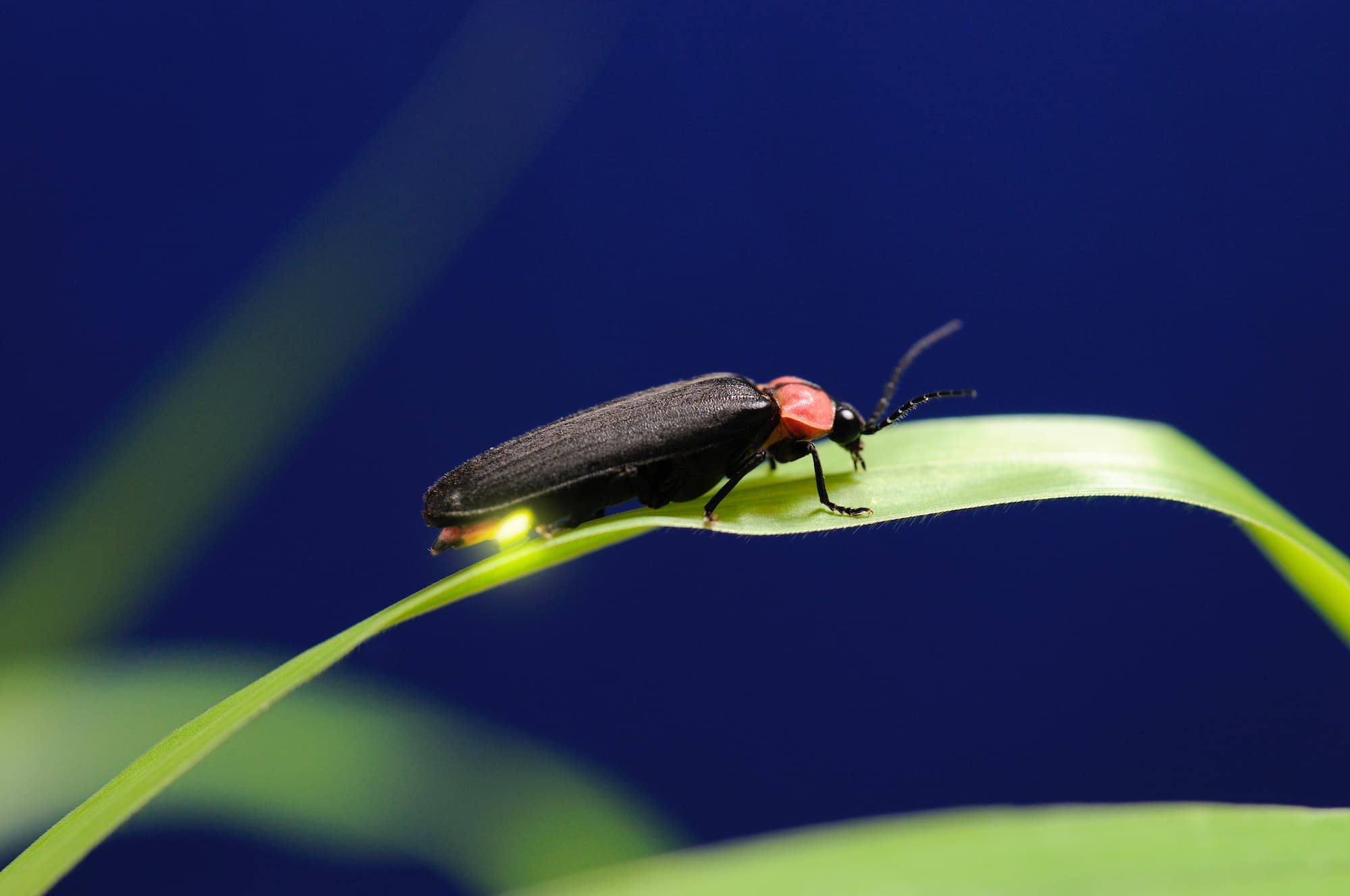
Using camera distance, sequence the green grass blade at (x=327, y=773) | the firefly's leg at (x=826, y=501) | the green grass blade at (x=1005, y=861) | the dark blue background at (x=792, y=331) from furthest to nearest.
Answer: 1. the dark blue background at (x=792, y=331)
2. the green grass blade at (x=327, y=773)
3. the firefly's leg at (x=826, y=501)
4. the green grass blade at (x=1005, y=861)

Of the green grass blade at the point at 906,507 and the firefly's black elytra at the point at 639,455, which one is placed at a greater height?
the firefly's black elytra at the point at 639,455

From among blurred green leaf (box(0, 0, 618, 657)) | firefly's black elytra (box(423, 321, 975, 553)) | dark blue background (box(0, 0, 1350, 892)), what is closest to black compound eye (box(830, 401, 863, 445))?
firefly's black elytra (box(423, 321, 975, 553))

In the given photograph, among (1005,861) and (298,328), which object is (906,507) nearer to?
(1005,861)

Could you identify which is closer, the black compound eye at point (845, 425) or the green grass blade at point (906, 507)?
the green grass blade at point (906, 507)

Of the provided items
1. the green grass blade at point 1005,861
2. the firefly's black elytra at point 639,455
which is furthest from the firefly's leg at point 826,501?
the green grass blade at point 1005,861

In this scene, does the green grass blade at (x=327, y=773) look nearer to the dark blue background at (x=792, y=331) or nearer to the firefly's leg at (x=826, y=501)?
the dark blue background at (x=792, y=331)

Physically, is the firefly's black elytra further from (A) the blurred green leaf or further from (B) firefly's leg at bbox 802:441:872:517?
(A) the blurred green leaf
